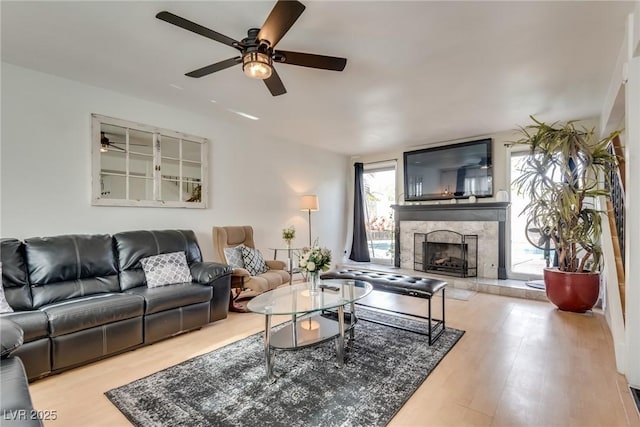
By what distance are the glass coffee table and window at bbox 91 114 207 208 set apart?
2.09 metres

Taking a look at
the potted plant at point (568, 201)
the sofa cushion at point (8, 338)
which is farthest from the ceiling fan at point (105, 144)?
the potted plant at point (568, 201)

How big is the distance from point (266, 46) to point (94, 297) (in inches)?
97.5

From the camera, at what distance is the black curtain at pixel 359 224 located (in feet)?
21.5

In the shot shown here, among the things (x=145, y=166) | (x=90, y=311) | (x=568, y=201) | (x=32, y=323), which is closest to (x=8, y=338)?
(x=32, y=323)

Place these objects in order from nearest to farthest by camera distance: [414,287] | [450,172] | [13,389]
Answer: [13,389]
[414,287]
[450,172]

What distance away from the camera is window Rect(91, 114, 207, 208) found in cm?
338

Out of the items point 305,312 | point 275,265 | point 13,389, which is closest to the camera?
point 13,389

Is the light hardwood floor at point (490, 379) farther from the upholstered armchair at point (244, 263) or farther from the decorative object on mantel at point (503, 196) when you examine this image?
the decorative object on mantel at point (503, 196)

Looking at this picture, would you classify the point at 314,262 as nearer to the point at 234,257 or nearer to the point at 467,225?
the point at 234,257

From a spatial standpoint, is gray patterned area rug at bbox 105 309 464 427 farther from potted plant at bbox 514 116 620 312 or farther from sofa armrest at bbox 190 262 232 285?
potted plant at bbox 514 116 620 312

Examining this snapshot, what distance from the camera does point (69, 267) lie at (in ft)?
9.02

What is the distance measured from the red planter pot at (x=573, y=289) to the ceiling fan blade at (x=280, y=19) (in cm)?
392

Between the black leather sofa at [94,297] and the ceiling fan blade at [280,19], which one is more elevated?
the ceiling fan blade at [280,19]

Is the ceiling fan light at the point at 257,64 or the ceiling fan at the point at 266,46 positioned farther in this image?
the ceiling fan light at the point at 257,64
